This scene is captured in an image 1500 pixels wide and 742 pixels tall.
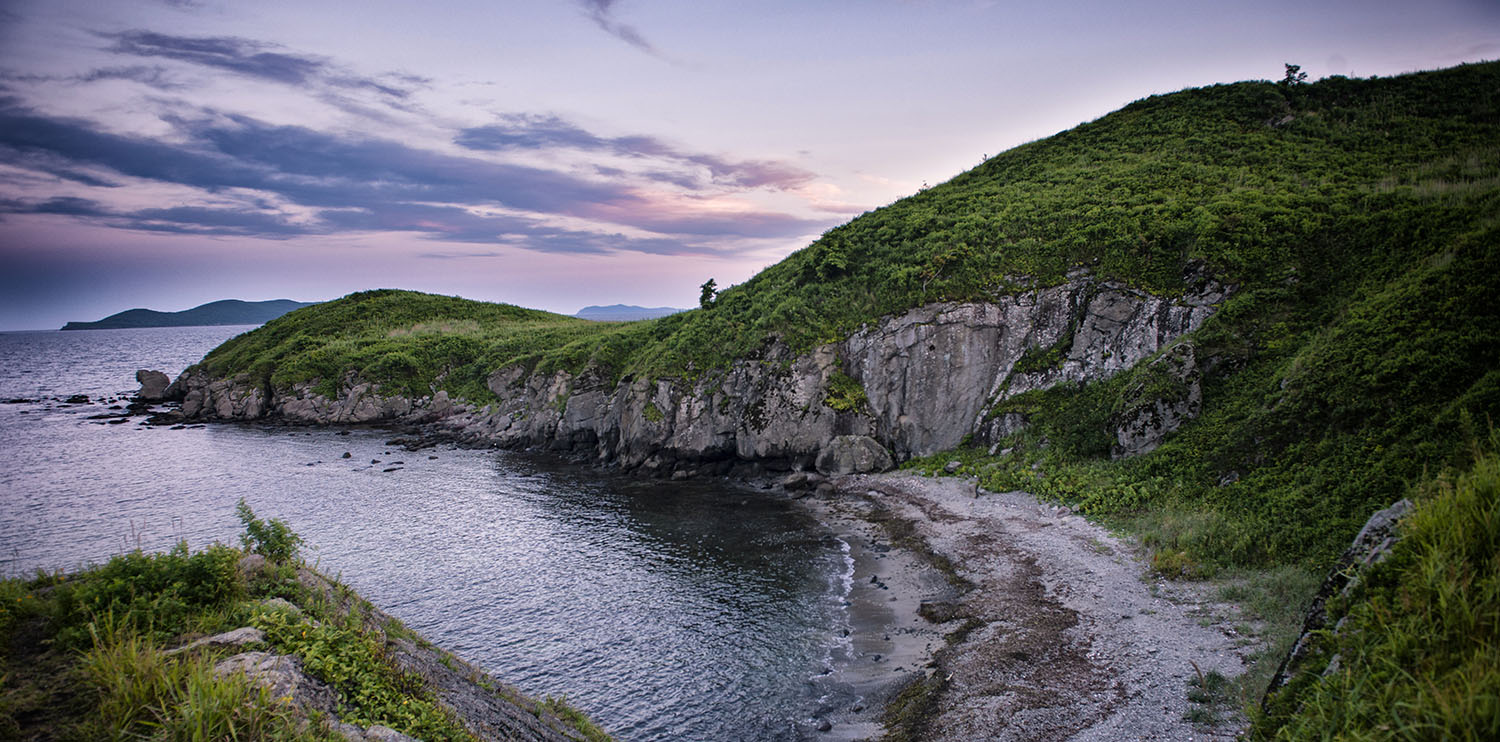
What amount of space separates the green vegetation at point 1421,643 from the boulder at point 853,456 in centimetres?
3316

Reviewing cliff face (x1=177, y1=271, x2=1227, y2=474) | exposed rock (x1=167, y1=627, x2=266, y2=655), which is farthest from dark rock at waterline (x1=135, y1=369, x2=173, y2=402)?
exposed rock (x1=167, y1=627, x2=266, y2=655)

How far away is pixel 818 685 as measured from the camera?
62.6ft

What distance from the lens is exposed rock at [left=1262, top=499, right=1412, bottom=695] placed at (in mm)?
7852

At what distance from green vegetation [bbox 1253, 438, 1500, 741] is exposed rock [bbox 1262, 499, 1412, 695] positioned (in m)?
0.26

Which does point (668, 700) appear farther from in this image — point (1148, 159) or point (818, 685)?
point (1148, 159)

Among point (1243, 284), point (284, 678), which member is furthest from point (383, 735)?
point (1243, 284)

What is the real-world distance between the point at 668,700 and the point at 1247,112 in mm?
68530

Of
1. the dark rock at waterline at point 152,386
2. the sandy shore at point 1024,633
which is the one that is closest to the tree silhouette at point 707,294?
the sandy shore at point 1024,633

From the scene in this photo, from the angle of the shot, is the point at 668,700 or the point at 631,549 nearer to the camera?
the point at 668,700

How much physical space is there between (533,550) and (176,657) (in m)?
25.5

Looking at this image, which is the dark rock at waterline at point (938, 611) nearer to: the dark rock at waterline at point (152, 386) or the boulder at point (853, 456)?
the boulder at point (853, 456)

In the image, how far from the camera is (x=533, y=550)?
32.0 metres

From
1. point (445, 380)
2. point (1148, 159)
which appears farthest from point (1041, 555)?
point (445, 380)

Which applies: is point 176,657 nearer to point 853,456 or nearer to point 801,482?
point 801,482
